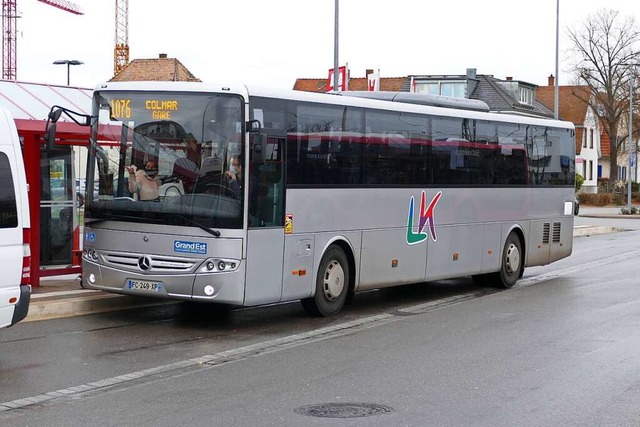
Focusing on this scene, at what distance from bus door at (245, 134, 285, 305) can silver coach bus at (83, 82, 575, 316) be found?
2 centimetres

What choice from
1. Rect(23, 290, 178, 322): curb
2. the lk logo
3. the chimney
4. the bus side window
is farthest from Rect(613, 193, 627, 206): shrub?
the bus side window

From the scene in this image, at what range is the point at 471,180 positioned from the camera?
16859 millimetres

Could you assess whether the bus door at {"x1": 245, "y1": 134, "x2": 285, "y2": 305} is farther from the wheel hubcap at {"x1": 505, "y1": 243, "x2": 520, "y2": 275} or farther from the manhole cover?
the wheel hubcap at {"x1": 505, "y1": 243, "x2": 520, "y2": 275}

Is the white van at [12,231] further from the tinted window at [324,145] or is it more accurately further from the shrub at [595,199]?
the shrub at [595,199]

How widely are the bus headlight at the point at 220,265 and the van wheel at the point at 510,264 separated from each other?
293 inches

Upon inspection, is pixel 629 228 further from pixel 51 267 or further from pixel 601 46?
pixel 601 46

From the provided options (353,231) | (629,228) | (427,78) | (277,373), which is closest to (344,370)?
(277,373)

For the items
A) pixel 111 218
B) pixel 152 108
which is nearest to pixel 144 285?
pixel 111 218

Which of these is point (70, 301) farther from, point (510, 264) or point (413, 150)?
point (510, 264)

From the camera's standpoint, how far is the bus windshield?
39.2 feet

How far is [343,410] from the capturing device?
7996 millimetres

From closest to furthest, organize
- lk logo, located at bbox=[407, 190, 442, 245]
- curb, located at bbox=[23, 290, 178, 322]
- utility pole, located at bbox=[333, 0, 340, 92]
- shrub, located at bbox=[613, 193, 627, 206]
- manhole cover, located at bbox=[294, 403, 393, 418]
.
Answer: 1. manhole cover, located at bbox=[294, 403, 393, 418]
2. curb, located at bbox=[23, 290, 178, 322]
3. lk logo, located at bbox=[407, 190, 442, 245]
4. utility pole, located at bbox=[333, 0, 340, 92]
5. shrub, located at bbox=[613, 193, 627, 206]

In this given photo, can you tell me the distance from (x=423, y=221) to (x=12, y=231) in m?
7.54

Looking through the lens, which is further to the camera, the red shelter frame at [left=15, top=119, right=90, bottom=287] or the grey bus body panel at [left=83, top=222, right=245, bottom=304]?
the red shelter frame at [left=15, top=119, right=90, bottom=287]
